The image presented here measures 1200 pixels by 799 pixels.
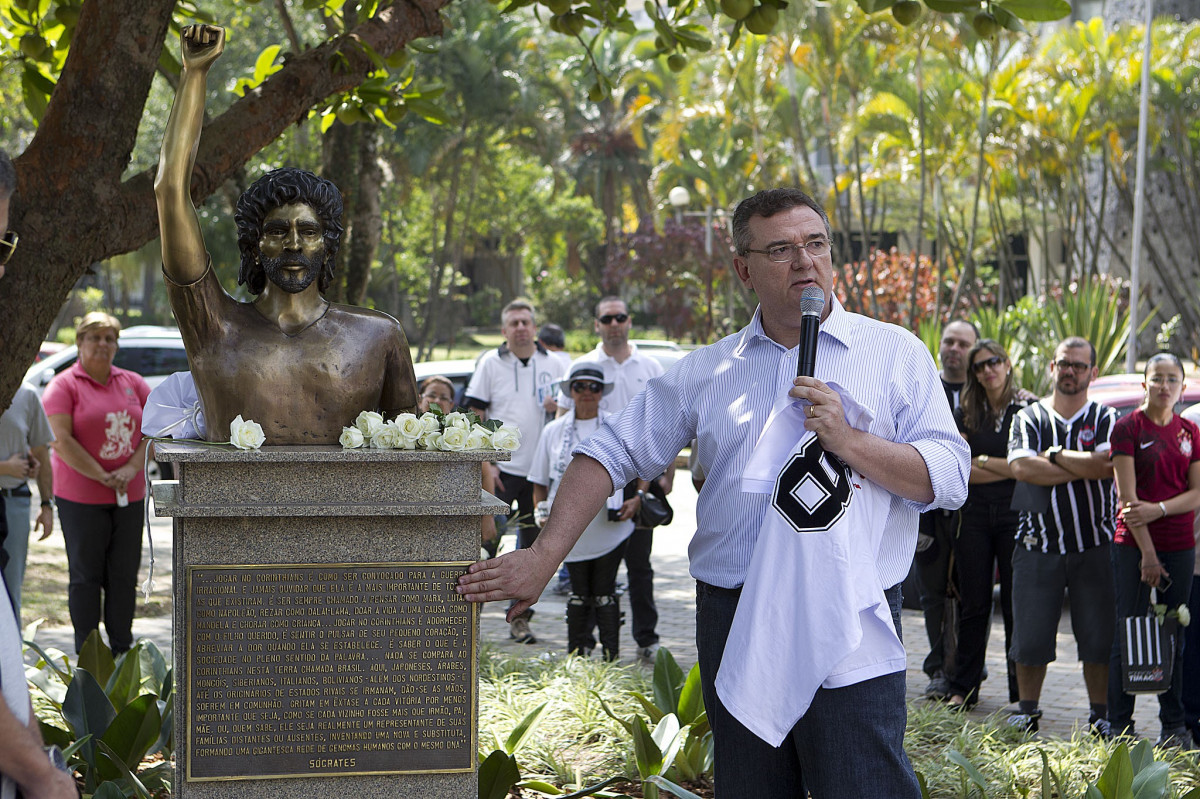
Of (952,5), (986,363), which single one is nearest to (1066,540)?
(986,363)

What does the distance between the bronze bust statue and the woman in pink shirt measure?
386 centimetres

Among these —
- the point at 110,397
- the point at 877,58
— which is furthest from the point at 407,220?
the point at 110,397

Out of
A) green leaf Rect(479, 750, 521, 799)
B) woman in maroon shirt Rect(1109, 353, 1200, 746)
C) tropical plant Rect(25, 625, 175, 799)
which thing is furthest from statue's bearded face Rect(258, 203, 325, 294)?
woman in maroon shirt Rect(1109, 353, 1200, 746)

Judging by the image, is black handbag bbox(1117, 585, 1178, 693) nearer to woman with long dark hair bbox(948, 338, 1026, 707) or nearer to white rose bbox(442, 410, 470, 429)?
woman with long dark hair bbox(948, 338, 1026, 707)

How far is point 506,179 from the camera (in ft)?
143

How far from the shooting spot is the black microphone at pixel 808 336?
10.1 ft

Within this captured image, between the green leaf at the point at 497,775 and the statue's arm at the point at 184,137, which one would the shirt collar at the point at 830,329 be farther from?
the green leaf at the point at 497,775

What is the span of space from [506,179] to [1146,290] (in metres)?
23.2

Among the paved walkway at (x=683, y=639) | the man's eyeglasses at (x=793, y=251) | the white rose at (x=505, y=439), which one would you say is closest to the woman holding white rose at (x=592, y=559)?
the paved walkway at (x=683, y=639)

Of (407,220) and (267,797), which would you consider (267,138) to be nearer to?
(267,797)

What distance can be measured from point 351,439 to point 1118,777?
2580 mm

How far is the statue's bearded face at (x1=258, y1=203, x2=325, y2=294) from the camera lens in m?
3.95

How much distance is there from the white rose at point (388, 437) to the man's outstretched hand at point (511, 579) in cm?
42

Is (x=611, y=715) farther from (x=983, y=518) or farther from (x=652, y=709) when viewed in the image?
(x=983, y=518)
